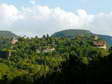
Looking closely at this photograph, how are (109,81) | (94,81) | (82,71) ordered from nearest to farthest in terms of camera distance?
(109,81) → (94,81) → (82,71)

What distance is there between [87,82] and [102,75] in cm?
617

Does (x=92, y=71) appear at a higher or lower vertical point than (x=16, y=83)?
higher

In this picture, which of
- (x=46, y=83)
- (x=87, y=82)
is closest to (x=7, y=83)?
(x=46, y=83)

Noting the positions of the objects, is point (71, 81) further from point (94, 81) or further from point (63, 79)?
point (94, 81)

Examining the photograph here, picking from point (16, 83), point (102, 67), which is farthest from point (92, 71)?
point (16, 83)

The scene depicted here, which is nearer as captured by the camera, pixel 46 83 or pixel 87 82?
pixel 87 82

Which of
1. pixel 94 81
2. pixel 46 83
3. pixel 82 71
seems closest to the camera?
pixel 94 81

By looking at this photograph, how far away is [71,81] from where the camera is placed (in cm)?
10444

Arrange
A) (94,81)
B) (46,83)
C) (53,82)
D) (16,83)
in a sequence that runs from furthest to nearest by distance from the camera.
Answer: (16,83) → (46,83) → (53,82) → (94,81)

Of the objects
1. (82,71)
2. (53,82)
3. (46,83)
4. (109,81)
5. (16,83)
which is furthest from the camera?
(16,83)

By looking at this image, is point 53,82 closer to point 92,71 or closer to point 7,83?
point 92,71

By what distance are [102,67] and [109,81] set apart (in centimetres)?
925

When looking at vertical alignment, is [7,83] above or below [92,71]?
below

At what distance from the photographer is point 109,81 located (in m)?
88.4
